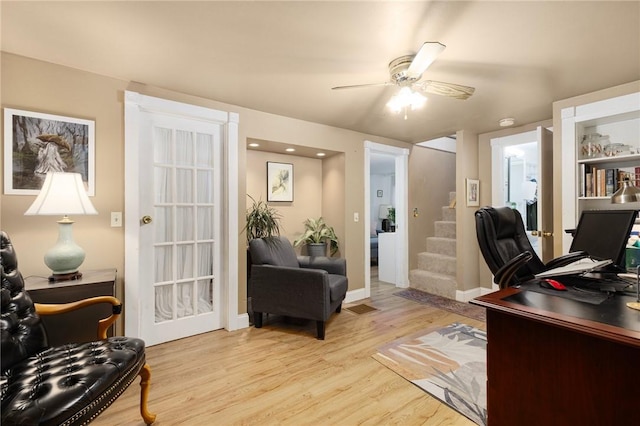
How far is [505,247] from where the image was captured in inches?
75.8

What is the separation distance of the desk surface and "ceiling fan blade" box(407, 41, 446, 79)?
131 centimetres

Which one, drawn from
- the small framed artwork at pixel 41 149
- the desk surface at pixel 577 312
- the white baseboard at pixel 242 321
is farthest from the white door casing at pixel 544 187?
the small framed artwork at pixel 41 149

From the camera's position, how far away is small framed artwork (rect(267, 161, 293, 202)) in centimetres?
376

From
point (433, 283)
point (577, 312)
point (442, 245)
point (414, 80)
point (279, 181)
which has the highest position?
point (414, 80)

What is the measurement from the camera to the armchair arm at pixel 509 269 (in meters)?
1.48

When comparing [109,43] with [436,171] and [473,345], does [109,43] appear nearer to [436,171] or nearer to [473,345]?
[473,345]

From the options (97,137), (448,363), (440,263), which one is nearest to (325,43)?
(97,137)

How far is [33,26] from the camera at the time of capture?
1.69 metres

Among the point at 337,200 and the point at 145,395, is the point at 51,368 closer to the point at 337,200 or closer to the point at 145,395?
the point at 145,395

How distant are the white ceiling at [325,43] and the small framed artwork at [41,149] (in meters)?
0.44

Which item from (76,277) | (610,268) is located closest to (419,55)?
(610,268)

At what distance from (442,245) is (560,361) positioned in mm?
3457

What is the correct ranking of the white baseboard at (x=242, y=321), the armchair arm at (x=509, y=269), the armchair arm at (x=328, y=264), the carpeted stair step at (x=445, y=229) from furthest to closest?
the carpeted stair step at (x=445, y=229)
the armchair arm at (x=328, y=264)
the white baseboard at (x=242, y=321)
the armchair arm at (x=509, y=269)

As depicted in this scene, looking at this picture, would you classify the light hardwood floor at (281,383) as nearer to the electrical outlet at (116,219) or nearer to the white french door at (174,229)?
the white french door at (174,229)
